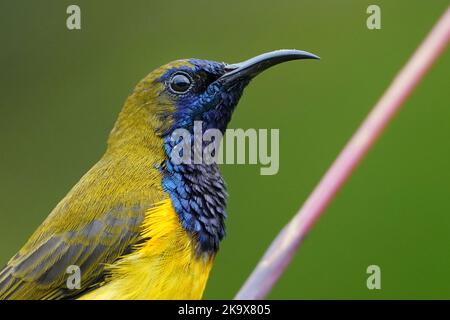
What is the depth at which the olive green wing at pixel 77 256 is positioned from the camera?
3457 millimetres

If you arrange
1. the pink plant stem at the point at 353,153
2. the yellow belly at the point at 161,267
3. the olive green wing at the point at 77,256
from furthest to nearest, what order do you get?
the olive green wing at the point at 77,256
the yellow belly at the point at 161,267
the pink plant stem at the point at 353,153

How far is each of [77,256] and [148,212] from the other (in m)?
0.44

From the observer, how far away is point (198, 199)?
3.57 m

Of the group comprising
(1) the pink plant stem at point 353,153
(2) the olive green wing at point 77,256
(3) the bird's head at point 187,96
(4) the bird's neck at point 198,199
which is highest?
(3) the bird's head at point 187,96

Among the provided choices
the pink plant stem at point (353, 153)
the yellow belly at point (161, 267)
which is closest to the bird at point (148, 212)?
the yellow belly at point (161, 267)

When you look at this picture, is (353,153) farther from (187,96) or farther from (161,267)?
(187,96)

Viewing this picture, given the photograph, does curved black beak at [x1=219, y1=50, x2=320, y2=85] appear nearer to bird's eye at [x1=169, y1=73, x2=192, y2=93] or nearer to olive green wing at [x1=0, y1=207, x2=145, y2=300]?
bird's eye at [x1=169, y1=73, x2=192, y2=93]

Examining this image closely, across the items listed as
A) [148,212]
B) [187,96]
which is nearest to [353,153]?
[148,212]

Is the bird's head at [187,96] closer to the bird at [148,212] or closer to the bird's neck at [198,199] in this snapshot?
the bird at [148,212]

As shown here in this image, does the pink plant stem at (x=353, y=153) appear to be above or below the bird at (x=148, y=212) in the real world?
below

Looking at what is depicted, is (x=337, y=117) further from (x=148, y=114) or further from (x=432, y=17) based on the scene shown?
(x=148, y=114)

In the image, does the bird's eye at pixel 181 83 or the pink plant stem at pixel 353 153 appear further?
the bird's eye at pixel 181 83

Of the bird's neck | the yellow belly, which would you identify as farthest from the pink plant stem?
the bird's neck

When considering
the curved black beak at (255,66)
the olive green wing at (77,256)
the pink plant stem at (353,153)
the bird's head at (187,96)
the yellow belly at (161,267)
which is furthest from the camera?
the bird's head at (187,96)
